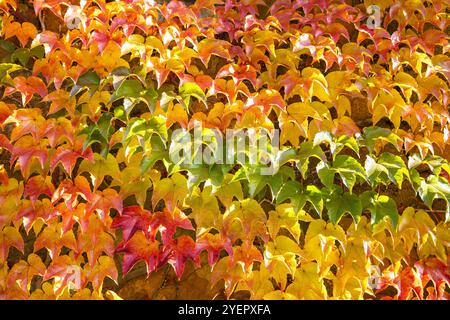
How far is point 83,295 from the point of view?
1614 millimetres

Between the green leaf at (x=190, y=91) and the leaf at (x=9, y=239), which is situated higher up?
the green leaf at (x=190, y=91)

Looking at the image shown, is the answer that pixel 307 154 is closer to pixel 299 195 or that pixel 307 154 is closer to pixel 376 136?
pixel 299 195

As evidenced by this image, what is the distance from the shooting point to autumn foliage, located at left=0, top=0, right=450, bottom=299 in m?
1.57

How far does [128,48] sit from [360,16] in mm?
812

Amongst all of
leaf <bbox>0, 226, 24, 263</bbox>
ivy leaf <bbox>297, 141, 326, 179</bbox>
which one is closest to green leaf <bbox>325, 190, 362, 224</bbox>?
ivy leaf <bbox>297, 141, 326, 179</bbox>

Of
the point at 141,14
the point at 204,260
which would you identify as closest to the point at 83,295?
the point at 204,260

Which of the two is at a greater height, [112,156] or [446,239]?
[112,156]

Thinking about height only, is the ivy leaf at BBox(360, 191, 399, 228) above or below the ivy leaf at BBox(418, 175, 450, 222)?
below

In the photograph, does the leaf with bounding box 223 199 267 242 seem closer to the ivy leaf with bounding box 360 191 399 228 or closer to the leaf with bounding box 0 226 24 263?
the ivy leaf with bounding box 360 191 399 228

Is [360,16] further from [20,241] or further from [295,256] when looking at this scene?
[20,241]

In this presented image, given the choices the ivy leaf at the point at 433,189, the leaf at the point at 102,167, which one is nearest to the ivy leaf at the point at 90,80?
the leaf at the point at 102,167

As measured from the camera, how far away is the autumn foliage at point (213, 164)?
61.8 inches

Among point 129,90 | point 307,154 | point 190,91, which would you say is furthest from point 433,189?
point 129,90

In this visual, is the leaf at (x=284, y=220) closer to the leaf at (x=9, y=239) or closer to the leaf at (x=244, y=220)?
the leaf at (x=244, y=220)
